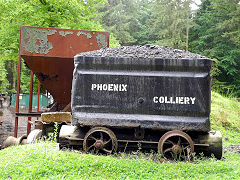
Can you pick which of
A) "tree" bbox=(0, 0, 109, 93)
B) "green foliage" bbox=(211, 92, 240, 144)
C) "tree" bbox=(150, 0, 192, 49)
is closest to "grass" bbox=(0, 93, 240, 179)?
"green foliage" bbox=(211, 92, 240, 144)

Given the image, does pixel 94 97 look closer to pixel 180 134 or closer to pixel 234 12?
pixel 180 134

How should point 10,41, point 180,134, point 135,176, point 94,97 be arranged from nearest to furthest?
point 135,176 < point 180,134 < point 94,97 < point 10,41

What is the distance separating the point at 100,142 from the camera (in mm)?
4898

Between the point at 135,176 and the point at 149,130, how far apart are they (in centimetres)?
134

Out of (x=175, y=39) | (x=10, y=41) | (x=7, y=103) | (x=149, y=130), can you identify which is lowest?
(x=7, y=103)

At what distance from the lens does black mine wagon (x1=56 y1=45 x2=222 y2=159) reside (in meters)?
4.95

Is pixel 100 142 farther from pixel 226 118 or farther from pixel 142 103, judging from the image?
pixel 226 118

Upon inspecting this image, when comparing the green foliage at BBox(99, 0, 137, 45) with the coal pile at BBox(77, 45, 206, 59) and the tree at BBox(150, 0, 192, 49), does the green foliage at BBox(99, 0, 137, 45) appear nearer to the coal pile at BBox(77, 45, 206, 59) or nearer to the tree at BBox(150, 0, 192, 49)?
the tree at BBox(150, 0, 192, 49)

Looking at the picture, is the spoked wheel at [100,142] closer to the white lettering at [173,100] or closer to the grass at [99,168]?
the grass at [99,168]

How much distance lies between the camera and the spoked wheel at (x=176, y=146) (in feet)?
15.6

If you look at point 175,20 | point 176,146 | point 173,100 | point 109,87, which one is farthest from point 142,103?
point 175,20

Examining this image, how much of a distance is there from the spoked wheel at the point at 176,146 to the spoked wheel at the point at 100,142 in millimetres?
841

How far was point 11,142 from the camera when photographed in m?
8.17

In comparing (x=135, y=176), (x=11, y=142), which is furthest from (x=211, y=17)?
(x=135, y=176)
